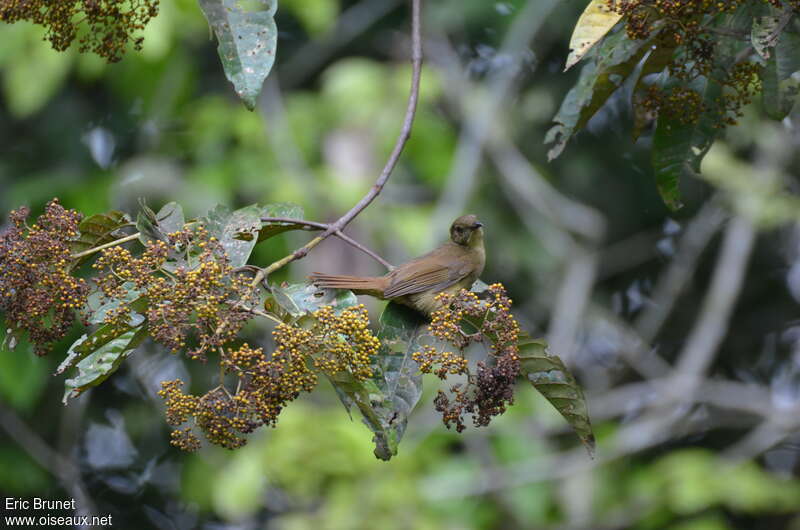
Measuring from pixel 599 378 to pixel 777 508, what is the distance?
164 cm

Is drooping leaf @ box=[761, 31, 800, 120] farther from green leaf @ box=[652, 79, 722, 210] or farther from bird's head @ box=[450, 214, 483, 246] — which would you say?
bird's head @ box=[450, 214, 483, 246]

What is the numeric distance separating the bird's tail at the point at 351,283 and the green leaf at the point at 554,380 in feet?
1.71

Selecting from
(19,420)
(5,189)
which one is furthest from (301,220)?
(19,420)

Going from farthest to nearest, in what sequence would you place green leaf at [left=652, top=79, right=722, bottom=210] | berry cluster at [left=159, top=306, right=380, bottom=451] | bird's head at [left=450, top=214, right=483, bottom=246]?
bird's head at [left=450, top=214, right=483, bottom=246] → green leaf at [left=652, top=79, right=722, bottom=210] → berry cluster at [left=159, top=306, right=380, bottom=451]

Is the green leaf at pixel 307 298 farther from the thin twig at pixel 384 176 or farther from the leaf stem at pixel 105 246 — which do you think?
the leaf stem at pixel 105 246

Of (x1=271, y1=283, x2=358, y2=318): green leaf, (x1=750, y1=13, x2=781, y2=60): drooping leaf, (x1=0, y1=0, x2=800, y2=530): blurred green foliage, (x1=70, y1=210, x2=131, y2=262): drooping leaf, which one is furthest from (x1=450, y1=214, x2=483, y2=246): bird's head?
(x1=0, y1=0, x2=800, y2=530): blurred green foliage

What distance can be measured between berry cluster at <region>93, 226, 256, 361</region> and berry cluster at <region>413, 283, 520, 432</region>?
435mm

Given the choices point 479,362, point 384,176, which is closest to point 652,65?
point 384,176

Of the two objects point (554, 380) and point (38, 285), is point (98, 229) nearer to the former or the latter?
point (38, 285)

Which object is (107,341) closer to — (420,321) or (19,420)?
(420,321)

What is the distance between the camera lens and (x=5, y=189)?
261 inches

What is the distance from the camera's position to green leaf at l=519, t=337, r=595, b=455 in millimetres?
2416

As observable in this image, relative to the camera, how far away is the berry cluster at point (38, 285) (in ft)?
7.19

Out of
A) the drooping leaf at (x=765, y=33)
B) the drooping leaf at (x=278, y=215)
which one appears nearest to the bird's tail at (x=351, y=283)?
the drooping leaf at (x=278, y=215)
